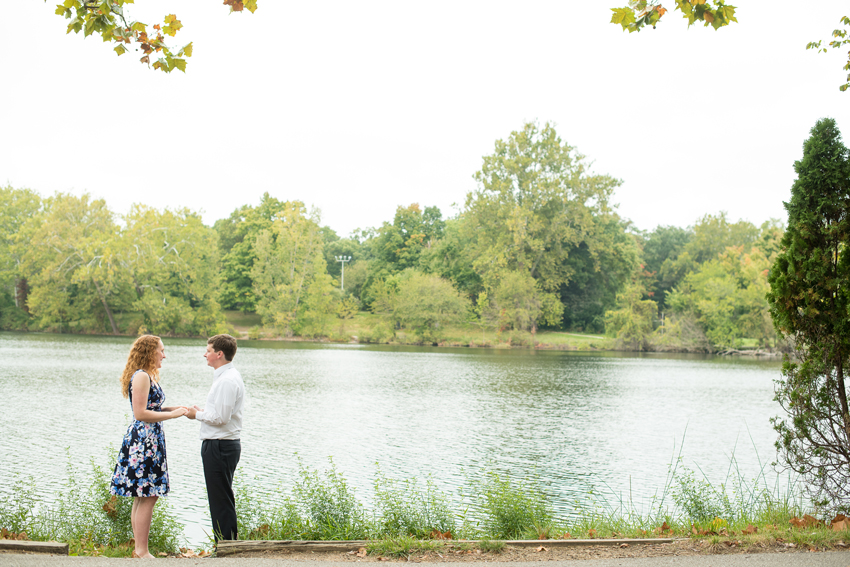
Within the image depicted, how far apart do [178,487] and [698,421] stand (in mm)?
14971

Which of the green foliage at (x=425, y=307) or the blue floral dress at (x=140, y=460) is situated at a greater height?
the green foliage at (x=425, y=307)

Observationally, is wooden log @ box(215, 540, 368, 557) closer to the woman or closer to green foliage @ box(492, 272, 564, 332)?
the woman

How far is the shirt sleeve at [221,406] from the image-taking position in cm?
523

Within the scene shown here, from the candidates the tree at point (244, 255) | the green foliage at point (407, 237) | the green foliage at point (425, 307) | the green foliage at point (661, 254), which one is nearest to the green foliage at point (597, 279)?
the green foliage at point (425, 307)

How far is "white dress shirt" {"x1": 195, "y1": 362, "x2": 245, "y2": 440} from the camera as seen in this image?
5230 millimetres

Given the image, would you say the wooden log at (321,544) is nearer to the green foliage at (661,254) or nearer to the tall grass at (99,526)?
the tall grass at (99,526)

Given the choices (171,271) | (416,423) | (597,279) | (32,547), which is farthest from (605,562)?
(597,279)

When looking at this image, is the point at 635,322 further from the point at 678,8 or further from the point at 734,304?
the point at 678,8

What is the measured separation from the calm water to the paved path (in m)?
3.84

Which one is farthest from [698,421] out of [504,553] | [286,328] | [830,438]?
[286,328]

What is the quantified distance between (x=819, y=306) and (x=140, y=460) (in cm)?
602

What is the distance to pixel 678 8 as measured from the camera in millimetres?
5355

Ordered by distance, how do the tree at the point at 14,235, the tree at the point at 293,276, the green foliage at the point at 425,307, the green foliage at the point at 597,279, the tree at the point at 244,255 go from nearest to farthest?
1. the green foliage at the point at 425,307
2. the tree at the point at 14,235
3. the tree at the point at 293,276
4. the green foliage at the point at 597,279
5. the tree at the point at 244,255

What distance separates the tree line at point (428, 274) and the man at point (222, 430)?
55.7 metres
